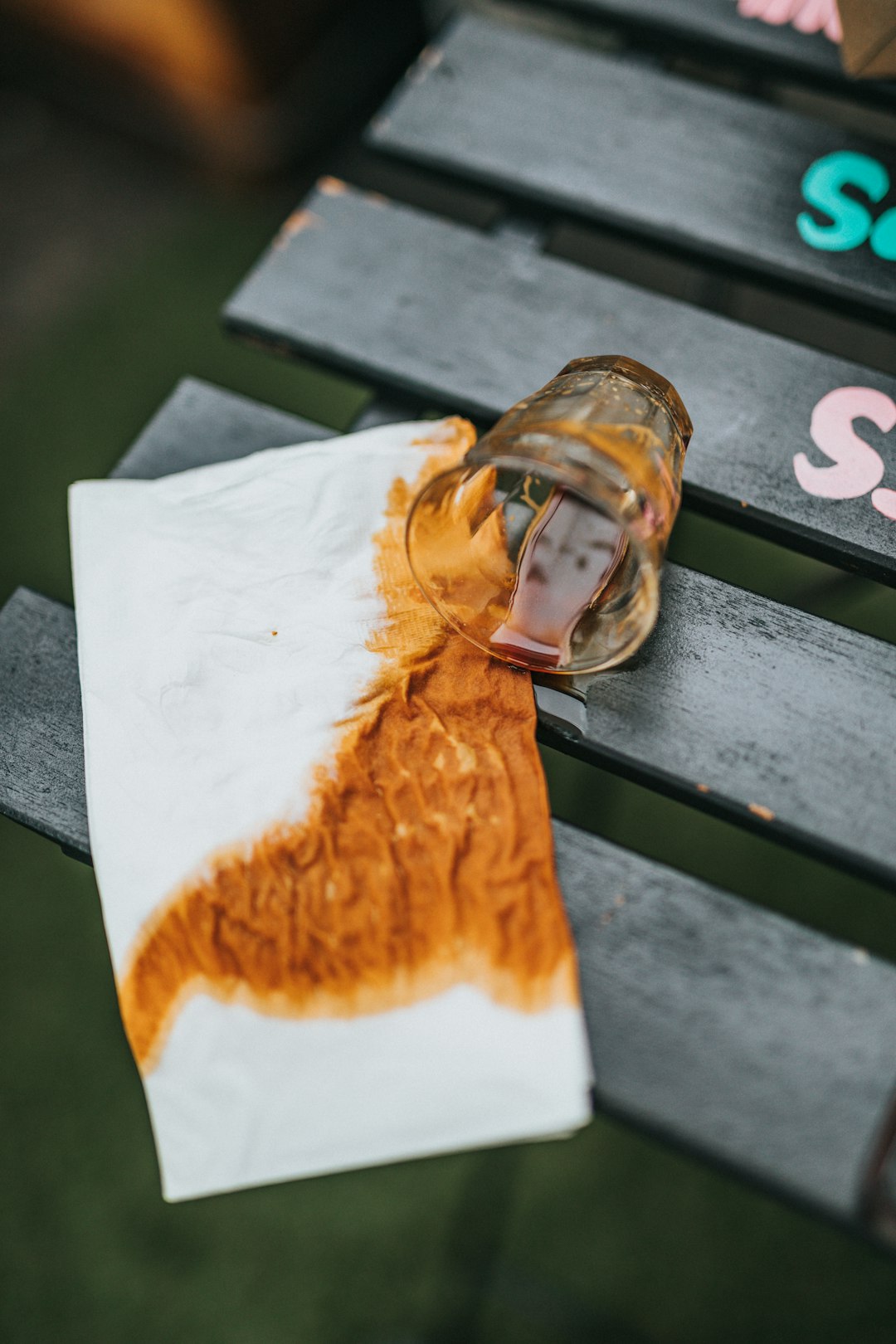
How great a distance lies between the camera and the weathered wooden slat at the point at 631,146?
698mm

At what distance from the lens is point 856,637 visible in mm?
582

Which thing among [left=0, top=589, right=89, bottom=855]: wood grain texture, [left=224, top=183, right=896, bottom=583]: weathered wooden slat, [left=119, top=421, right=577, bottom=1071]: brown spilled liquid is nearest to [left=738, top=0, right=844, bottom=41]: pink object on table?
[left=224, top=183, right=896, bottom=583]: weathered wooden slat

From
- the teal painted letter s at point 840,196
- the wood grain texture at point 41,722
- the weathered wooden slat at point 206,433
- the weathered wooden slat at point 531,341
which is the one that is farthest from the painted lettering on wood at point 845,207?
the wood grain texture at point 41,722

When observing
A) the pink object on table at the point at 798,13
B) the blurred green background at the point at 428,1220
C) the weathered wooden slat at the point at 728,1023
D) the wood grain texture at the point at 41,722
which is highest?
the pink object on table at the point at 798,13

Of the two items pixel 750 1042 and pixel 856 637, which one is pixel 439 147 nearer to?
pixel 856 637

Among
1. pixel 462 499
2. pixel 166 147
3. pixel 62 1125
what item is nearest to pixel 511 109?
pixel 462 499

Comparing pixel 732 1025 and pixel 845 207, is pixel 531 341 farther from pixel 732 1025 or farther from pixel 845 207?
pixel 732 1025

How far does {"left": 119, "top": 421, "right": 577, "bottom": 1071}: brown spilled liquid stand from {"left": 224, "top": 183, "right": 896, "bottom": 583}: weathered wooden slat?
22 cm

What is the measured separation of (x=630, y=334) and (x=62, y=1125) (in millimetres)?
957

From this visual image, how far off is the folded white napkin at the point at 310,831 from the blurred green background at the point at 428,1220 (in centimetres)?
40

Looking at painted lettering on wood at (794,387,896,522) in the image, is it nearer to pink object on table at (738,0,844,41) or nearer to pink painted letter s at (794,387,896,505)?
pink painted letter s at (794,387,896,505)

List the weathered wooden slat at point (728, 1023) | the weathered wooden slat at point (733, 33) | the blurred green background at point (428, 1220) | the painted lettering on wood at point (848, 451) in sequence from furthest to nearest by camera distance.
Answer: the blurred green background at point (428, 1220), the weathered wooden slat at point (733, 33), the painted lettering on wood at point (848, 451), the weathered wooden slat at point (728, 1023)

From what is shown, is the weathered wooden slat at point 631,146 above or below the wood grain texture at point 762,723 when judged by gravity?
above

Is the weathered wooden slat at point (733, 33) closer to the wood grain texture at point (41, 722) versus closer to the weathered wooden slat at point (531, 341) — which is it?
the weathered wooden slat at point (531, 341)
